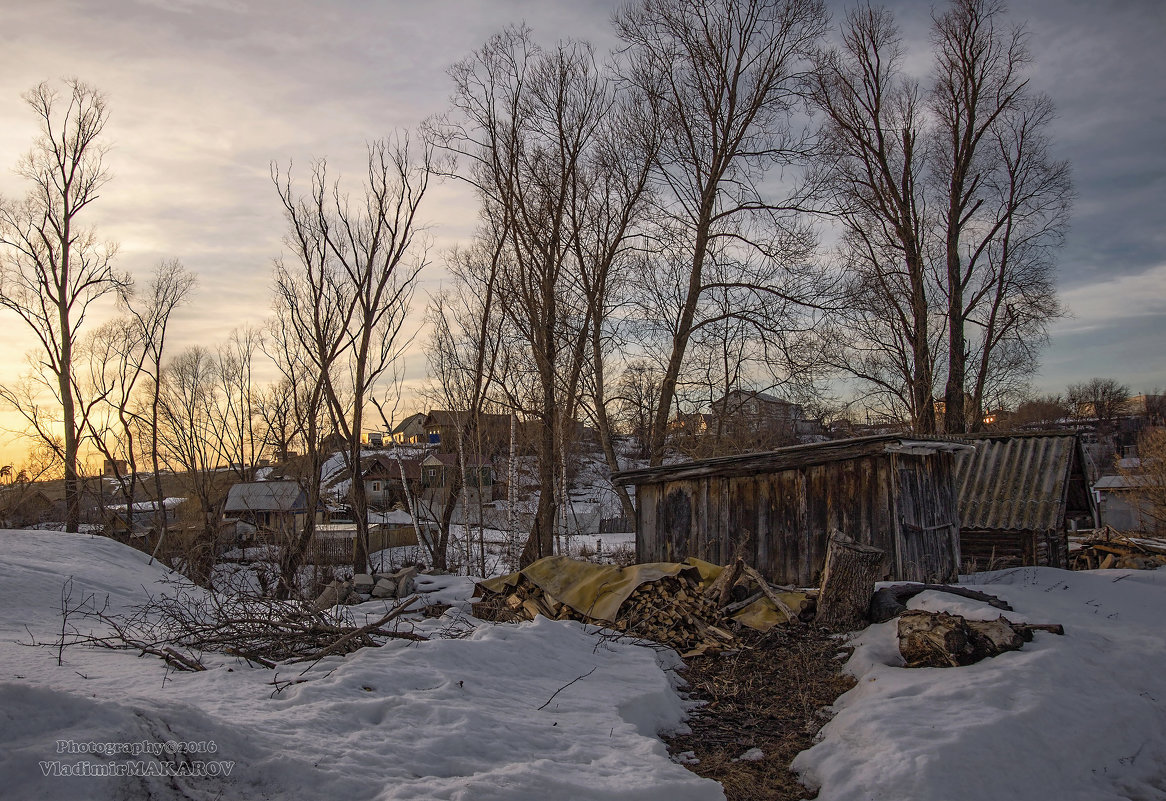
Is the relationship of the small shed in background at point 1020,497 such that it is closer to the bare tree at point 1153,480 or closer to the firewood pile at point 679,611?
the firewood pile at point 679,611

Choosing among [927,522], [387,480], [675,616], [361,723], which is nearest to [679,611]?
[675,616]

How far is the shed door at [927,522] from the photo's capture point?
32.1ft

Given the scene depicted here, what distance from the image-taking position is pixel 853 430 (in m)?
26.9

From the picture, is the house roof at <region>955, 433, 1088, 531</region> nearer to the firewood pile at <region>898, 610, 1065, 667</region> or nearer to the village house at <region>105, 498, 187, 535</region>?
the firewood pile at <region>898, 610, 1065, 667</region>

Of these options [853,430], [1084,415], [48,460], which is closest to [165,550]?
[48,460]

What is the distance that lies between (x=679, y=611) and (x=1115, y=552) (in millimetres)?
14401

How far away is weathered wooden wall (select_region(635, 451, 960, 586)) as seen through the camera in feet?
32.1

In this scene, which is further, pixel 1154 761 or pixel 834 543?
pixel 834 543

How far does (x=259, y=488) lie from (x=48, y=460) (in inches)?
738

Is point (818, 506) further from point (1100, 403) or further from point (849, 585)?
point (1100, 403)

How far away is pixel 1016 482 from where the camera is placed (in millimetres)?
14203

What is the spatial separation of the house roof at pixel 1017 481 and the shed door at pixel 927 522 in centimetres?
343

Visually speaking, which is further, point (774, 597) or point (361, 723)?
point (774, 597)

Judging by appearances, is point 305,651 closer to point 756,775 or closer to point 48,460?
point 756,775
